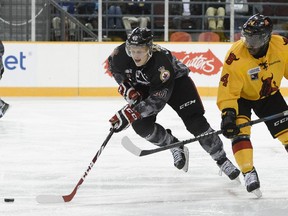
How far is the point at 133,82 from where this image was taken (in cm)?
417

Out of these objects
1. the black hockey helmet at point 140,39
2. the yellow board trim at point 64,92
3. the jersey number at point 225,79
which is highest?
the black hockey helmet at point 140,39

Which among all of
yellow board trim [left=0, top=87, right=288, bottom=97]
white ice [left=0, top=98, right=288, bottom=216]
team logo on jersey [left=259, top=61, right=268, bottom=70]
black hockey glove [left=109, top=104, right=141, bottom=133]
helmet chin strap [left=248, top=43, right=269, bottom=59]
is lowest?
yellow board trim [left=0, top=87, right=288, bottom=97]

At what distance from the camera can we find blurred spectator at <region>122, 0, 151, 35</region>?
9.74 m

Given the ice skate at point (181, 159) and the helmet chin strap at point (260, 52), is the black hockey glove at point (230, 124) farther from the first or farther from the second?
the ice skate at point (181, 159)

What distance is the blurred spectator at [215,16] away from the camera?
32.1 ft

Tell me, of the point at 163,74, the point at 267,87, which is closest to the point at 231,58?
the point at 267,87

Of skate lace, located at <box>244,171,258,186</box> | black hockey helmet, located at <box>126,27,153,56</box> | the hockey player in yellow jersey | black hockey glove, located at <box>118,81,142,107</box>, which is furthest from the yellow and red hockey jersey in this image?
black hockey glove, located at <box>118,81,142,107</box>

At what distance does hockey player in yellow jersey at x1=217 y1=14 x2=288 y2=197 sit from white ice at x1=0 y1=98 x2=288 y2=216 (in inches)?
9.3

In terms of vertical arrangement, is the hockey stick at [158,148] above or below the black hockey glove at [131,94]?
below

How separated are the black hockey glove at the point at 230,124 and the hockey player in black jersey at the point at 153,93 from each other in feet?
1.38

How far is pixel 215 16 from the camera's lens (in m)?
9.79

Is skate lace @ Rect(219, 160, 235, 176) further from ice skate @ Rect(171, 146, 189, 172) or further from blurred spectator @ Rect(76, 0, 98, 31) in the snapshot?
blurred spectator @ Rect(76, 0, 98, 31)

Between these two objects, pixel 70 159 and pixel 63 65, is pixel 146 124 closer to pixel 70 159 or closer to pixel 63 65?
pixel 70 159

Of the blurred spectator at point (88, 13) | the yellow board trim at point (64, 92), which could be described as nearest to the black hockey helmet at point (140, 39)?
the yellow board trim at point (64, 92)
